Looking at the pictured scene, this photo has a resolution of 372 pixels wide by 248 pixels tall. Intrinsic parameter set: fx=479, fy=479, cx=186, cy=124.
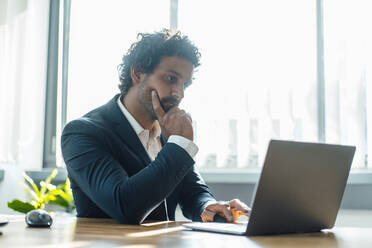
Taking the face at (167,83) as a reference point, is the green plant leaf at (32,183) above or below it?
below

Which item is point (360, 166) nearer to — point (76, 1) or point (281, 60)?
point (281, 60)

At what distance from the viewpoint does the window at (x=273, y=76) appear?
9.11 ft

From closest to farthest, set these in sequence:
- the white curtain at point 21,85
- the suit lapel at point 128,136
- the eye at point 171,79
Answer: the suit lapel at point 128,136, the eye at point 171,79, the white curtain at point 21,85

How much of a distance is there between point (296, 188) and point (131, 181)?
0.50 metres

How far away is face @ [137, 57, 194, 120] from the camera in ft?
6.10

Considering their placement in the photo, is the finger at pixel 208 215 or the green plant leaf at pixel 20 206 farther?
the green plant leaf at pixel 20 206

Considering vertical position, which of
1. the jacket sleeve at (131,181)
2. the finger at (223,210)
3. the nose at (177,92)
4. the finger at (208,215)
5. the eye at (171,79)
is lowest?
the finger at (208,215)

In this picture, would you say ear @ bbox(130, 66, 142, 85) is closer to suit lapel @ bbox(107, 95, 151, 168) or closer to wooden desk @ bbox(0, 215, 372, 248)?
suit lapel @ bbox(107, 95, 151, 168)

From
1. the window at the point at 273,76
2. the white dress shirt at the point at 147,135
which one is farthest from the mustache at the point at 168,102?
the window at the point at 273,76

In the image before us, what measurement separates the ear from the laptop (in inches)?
36.6

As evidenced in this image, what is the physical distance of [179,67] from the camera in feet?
6.22

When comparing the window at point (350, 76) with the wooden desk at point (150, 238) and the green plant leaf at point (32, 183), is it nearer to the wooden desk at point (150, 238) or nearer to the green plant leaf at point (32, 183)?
the wooden desk at point (150, 238)

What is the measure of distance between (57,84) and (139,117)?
172cm

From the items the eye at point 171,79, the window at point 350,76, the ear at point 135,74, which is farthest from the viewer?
the window at point 350,76
